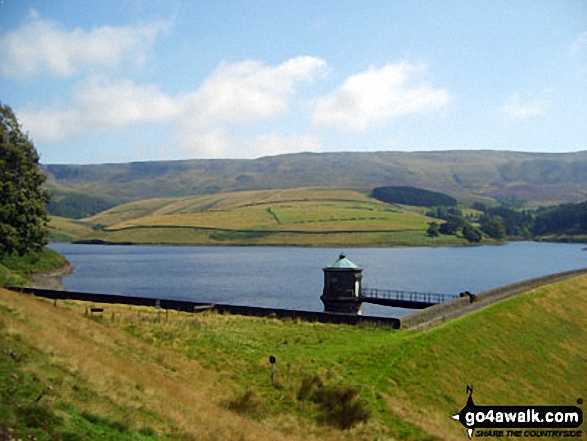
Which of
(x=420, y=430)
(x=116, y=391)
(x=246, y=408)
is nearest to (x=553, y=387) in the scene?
(x=420, y=430)

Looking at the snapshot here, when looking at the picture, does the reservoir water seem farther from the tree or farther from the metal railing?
the tree

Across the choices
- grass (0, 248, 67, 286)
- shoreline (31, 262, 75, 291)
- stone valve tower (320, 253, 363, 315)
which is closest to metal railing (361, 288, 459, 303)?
stone valve tower (320, 253, 363, 315)

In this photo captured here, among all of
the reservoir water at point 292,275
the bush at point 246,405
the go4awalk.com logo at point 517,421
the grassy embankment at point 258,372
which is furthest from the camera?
the reservoir water at point 292,275

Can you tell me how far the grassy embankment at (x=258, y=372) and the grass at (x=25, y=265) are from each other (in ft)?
120

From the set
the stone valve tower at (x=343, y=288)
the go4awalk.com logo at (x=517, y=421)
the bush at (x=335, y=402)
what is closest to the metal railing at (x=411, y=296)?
the stone valve tower at (x=343, y=288)

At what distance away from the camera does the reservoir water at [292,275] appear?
282ft

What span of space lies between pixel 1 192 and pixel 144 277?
53474 millimetres

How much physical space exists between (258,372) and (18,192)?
156 ft

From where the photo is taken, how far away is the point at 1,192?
2491 inches

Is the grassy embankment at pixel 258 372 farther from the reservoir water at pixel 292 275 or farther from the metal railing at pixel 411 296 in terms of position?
the reservoir water at pixel 292 275

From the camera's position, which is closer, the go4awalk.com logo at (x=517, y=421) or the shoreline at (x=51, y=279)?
the go4awalk.com logo at (x=517, y=421)

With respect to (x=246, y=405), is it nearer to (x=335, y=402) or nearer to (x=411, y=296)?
(x=335, y=402)

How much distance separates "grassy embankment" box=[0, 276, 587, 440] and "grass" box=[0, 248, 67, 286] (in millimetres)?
36718

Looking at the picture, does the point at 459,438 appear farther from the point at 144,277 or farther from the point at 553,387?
the point at 144,277
